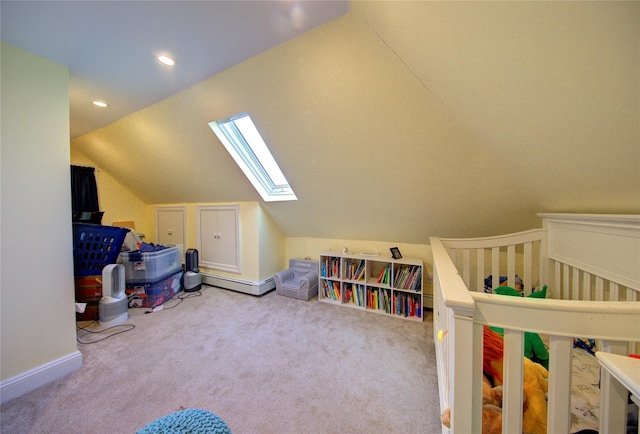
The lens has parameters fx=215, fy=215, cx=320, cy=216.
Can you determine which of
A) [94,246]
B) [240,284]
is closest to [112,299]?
[94,246]

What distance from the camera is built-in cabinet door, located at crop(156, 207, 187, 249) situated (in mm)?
3479

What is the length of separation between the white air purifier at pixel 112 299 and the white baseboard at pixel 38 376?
0.58 meters

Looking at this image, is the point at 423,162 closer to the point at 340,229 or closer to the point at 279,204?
the point at 340,229

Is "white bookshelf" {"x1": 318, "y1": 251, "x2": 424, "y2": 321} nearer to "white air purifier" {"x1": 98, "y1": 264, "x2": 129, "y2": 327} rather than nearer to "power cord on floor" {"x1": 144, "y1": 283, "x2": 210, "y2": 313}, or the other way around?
"power cord on floor" {"x1": 144, "y1": 283, "x2": 210, "y2": 313}

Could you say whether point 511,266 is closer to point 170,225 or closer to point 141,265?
point 141,265

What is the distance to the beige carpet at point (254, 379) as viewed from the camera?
3.73ft

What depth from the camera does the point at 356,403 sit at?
1.23 m

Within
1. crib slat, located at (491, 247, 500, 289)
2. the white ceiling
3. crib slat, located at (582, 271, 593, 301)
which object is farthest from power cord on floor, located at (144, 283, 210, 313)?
crib slat, located at (582, 271, 593, 301)

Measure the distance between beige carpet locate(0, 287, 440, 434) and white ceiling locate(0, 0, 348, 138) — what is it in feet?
6.85

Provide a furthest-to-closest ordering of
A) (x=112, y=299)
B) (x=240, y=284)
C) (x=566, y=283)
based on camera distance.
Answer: (x=240, y=284), (x=112, y=299), (x=566, y=283)

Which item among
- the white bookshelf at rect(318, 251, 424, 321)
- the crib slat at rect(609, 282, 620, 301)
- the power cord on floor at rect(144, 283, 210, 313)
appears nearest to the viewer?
the crib slat at rect(609, 282, 620, 301)

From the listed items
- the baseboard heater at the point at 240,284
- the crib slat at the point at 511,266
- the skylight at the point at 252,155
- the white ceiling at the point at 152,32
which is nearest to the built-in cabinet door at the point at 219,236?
the baseboard heater at the point at 240,284

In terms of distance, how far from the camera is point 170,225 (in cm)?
360

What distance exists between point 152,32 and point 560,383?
7.33ft
